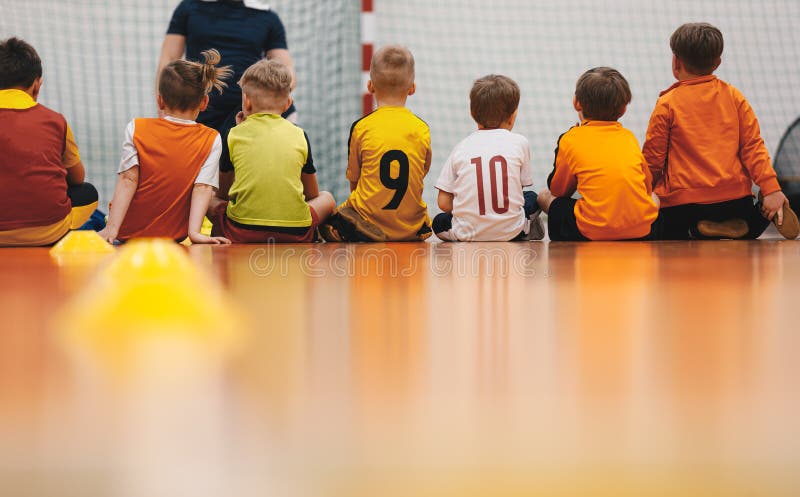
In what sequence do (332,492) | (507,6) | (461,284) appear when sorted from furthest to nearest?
1. (507,6)
2. (461,284)
3. (332,492)

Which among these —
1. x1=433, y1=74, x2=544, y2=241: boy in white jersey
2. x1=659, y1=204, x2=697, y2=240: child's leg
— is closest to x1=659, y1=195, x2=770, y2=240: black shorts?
x1=659, y1=204, x2=697, y2=240: child's leg

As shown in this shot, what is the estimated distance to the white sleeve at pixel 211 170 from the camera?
257 cm

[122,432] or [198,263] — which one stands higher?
[122,432]

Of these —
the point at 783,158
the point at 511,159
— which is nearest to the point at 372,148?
the point at 511,159

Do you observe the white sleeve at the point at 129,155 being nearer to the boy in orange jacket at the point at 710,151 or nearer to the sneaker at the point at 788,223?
the boy in orange jacket at the point at 710,151

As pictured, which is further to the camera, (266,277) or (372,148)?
(372,148)

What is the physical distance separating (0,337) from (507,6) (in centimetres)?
484

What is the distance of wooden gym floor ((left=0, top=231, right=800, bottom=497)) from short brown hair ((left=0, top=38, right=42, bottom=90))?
181 centimetres

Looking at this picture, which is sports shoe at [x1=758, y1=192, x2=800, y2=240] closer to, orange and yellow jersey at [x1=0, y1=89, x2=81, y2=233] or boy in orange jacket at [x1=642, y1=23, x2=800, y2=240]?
boy in orange jacket at [x1=642, y1=23, x2=800, y2=240]

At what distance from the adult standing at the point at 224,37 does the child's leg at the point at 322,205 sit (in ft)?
1.13

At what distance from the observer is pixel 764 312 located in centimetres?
85

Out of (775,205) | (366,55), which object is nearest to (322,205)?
(775,205)

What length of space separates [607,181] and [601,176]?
24 millimetres

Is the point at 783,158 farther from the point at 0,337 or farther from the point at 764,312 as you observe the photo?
the point at 0,337
